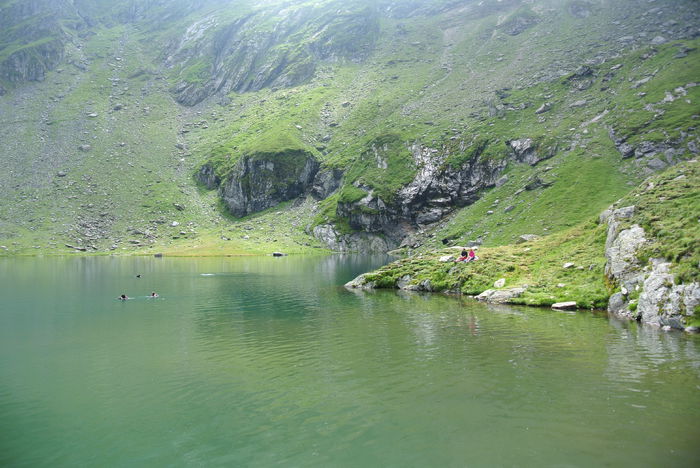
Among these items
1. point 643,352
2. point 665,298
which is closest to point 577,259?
point 665,298

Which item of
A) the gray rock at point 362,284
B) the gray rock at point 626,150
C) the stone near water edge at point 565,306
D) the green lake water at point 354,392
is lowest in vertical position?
the green lake water at point 354,392

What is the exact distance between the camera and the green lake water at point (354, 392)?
1762cm

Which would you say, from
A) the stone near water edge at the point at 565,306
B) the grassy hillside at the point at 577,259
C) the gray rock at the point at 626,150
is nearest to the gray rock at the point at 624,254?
the grassy hillside at the point at 577,259

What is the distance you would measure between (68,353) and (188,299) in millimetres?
31523

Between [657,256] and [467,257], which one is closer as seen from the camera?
[657,256]

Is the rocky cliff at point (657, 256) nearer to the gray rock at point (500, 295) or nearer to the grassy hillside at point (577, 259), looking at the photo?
the grassy hillside at point (577, 259)

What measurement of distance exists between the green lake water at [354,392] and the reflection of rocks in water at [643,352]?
6.8 inches

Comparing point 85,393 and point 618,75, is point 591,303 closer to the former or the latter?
point 85,393

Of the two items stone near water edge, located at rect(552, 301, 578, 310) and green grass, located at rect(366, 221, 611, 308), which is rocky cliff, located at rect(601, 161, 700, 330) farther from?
stone near water edge, located at rect(552, 301, 578, 310)

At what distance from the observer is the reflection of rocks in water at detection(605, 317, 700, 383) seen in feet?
85.6

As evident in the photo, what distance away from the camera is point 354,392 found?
2461 centimetres

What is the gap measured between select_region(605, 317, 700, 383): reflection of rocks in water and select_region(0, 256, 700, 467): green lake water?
0.17m

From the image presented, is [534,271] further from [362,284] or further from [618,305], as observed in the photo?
[362,284]

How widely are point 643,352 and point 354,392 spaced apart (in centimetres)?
2123
